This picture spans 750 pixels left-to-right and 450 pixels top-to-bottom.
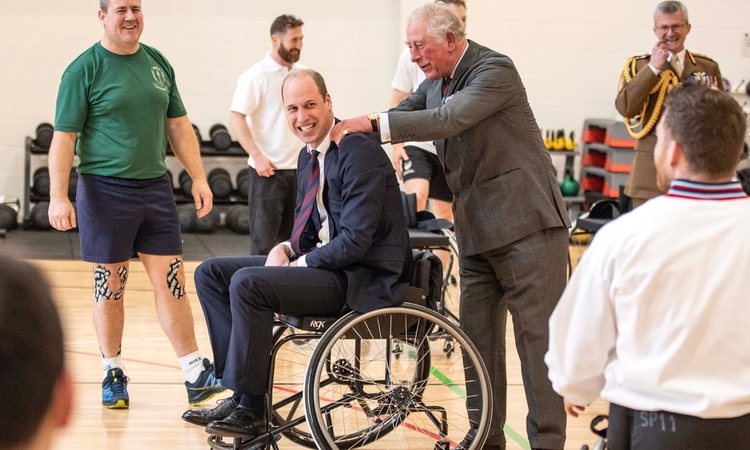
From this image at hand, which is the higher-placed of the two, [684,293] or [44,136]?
[684,293]

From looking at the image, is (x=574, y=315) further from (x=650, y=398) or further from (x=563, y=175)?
(x=563, y=175)

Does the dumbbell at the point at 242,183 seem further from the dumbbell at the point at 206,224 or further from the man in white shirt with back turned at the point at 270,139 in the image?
the man in white shirt with back turned at the point at 270,139

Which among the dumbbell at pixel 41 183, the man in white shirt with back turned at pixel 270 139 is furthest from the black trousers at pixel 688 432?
the dumbbell at pixel 41 183

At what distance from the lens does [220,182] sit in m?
8.86

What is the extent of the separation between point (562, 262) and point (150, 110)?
1.72m

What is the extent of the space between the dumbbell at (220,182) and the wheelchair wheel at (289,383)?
3.94 meters

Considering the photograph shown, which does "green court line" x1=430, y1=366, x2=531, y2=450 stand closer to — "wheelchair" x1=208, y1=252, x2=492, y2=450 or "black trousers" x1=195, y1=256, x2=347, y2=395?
"wheelchair" x1=208, y1=252, x2=492, y2=450

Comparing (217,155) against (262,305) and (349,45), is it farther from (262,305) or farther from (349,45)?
(262,305)

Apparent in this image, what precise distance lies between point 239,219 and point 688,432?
708 centimetres

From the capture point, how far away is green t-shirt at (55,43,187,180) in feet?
12.5

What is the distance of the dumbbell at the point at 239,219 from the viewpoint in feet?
28.7

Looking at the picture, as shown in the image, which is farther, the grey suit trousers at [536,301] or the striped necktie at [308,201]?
the striped necktie at [308,201]

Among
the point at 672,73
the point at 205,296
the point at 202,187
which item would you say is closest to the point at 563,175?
the point at 672,73

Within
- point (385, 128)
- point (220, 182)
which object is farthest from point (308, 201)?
point (220, 182)
